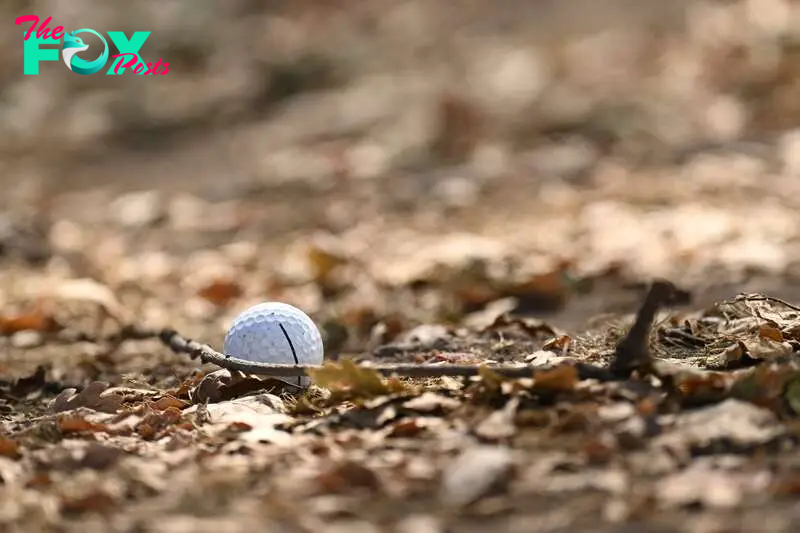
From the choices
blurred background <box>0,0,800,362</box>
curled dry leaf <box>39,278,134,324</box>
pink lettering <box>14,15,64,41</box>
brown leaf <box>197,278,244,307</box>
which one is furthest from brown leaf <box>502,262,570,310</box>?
pink lettering <box>14,15,64,41</box>

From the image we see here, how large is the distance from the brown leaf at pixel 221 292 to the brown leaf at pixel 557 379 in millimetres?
2764

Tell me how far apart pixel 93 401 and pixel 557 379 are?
3.84ft

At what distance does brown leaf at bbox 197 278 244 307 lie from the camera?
5.22 meters

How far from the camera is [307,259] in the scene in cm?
568

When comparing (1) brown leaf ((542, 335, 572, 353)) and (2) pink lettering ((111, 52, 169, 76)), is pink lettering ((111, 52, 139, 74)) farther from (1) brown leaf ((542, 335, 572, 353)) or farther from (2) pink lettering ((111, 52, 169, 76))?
(1) brown leaf ((542, 335, 572, 353))

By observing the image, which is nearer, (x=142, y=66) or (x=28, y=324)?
(x=28, y=324)

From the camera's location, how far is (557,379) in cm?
259

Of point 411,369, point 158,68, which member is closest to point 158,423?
point 411,369

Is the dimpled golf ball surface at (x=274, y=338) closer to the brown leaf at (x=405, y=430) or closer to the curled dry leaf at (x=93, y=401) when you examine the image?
the curled dry leaf at (x=93, y=401)

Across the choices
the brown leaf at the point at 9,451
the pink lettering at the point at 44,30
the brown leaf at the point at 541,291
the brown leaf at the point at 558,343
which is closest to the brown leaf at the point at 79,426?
the brown leaf at the point at 9,451

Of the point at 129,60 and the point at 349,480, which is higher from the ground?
the point at 129,60

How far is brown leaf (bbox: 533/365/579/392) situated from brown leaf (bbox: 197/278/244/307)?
2764 millimetres

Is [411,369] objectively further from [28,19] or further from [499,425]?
[28,19]

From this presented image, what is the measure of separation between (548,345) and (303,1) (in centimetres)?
1013
